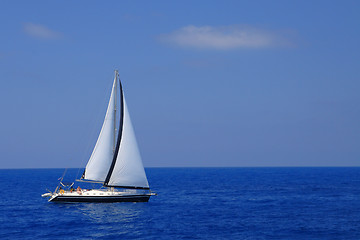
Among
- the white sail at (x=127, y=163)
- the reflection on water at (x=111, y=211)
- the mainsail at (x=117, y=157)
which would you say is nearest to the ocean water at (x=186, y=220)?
the reflection on water at (x=111, y=211)

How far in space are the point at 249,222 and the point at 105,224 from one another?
14924 millimetres

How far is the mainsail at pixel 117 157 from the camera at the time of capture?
55.2 m

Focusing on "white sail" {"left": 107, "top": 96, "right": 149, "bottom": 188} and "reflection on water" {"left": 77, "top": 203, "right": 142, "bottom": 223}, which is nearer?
"reflection on water" {"left": 77, "top": 203, "right": 142, "bottom": 223}

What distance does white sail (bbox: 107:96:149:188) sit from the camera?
55.2 m

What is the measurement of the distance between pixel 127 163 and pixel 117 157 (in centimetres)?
153

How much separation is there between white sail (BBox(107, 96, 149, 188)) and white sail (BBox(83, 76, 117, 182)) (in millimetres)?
1678

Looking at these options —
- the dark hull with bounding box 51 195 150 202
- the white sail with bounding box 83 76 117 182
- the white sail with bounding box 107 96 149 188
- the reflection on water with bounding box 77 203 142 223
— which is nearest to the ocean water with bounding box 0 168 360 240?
the reflection on water with bounding box 77 203 142 223

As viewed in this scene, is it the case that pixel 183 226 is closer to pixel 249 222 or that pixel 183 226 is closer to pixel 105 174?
pixel 249 222

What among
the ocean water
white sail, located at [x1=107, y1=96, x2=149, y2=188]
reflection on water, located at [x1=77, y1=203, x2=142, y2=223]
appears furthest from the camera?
white sail, located at [x1=107, y1=96, x2=149, y2=188]

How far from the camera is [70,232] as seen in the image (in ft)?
129

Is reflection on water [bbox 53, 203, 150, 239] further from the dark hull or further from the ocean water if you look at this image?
the dark hull

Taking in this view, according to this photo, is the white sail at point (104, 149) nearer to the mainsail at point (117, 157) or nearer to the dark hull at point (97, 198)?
the mainsail at point (117, 157)

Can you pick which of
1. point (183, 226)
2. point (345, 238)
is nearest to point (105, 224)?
point (183, 226)

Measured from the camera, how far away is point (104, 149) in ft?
185
